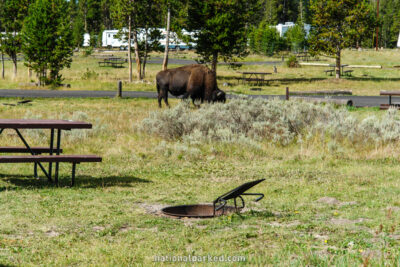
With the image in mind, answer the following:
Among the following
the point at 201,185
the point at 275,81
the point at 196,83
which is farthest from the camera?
the point at 275,81

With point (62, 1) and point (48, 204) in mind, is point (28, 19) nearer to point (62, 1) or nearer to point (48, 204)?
point (62, 1)

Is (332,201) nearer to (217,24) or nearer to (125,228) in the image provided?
(125,228)

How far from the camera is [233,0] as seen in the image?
38.5 meters

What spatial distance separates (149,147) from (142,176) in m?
2.99

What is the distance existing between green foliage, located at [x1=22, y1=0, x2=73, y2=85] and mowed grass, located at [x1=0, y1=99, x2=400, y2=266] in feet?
61.5

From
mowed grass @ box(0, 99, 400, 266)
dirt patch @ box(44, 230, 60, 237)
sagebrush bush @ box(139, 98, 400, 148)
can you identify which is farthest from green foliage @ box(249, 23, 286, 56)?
dirt patch @ box(44, 230, 60, 237)

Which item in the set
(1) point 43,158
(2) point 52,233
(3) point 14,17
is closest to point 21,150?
(1) point 43,158

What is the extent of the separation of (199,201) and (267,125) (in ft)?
23.7

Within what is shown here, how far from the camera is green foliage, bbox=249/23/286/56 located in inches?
3108

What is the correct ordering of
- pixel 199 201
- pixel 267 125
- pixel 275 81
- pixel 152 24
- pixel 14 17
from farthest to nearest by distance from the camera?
pixel 275 81
pixel 152 24
pixel 14 17
pixel 267 125
pixel 199 201

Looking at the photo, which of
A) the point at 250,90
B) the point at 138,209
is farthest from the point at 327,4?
the point at 138,209

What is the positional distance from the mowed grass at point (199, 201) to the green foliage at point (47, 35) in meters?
18.8

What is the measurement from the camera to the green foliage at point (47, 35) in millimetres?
32250

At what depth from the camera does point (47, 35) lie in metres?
32.4
